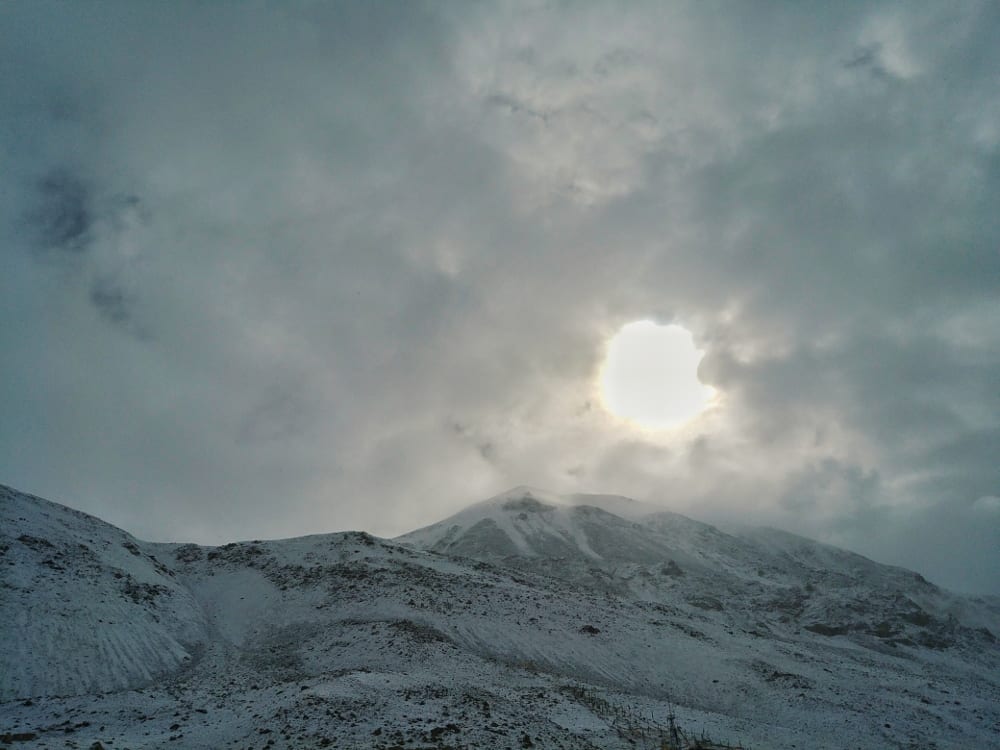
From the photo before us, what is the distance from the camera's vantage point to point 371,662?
3359 cm

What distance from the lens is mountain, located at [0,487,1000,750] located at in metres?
22.1

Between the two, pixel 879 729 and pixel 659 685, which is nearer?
pixel 879 729

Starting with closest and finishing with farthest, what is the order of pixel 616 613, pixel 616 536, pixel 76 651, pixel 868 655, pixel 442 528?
pixel 76 651
pixel 616 613
pixel 868 655
pixel 616 536
pixel 442 528

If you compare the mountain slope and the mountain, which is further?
the mountain slope

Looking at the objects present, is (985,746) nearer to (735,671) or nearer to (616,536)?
(735,671)

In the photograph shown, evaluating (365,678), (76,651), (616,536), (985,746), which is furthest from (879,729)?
(616,536)

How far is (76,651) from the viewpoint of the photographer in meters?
29.3

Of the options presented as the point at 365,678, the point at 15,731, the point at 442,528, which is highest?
the point at 442,528

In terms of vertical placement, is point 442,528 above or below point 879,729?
above

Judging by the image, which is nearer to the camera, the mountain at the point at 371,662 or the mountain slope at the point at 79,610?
the mountain at the point at 371,662

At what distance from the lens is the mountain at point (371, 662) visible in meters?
22.1

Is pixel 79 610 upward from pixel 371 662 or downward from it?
upward

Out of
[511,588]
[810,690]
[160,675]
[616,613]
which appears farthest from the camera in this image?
[511,588]

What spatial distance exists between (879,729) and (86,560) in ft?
171
